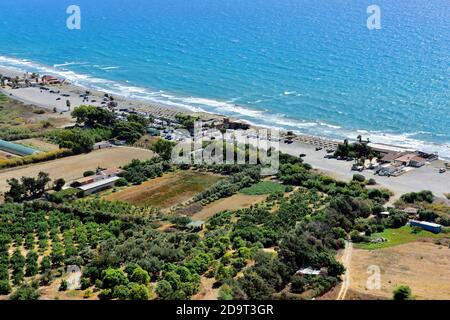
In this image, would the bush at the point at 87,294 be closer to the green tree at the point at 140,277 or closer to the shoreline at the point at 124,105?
the green tree at the point at 140,277

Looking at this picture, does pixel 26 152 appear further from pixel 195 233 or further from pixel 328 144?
pixel 328 144

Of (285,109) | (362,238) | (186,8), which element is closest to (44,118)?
(285,109)

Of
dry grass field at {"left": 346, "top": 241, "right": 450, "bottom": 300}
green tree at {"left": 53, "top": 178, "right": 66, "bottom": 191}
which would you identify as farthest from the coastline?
green tree at {"left": 53, "top": 178, "right": 66, "bottom": 191}

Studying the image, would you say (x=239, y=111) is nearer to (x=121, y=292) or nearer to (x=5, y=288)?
(x=5, y=288)

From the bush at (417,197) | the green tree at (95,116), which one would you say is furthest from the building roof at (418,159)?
the green tree at (95,116)

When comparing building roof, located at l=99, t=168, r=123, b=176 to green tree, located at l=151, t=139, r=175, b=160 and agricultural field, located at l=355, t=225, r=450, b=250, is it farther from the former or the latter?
agricultural field, located at l=355, t=225, r=450, b=250

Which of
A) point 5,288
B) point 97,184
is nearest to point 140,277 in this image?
point 5,288
